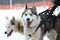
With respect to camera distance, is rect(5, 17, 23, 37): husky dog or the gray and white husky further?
rect(5, 17, 23, 37): husky dog

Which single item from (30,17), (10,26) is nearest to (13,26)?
(10,26)

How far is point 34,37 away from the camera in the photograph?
925 millimetres

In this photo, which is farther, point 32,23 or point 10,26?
point 10,26

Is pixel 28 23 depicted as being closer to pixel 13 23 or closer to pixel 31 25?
pixel 31 25

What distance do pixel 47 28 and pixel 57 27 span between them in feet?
0.17

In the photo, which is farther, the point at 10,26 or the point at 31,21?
the point at 10,26

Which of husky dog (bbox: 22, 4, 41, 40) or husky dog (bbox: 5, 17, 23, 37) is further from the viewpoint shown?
husky dog (bbox: 5, 17, 23, 37)

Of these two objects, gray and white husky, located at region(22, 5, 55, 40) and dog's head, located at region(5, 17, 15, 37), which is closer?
gray and white husky, located at region(22, 5, 55, 40)

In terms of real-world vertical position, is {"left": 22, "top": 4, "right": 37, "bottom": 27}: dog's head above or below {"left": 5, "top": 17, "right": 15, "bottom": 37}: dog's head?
above

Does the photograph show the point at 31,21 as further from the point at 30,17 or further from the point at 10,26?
the point at 10,26

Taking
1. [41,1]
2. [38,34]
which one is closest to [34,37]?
[38,34]

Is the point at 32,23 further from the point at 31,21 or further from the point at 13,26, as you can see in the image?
the point at 13,26

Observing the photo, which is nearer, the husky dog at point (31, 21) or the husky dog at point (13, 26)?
A: the husky dog at point (31, 21)

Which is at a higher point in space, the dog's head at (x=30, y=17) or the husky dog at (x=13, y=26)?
the dog's head at (x=30, y=17)
